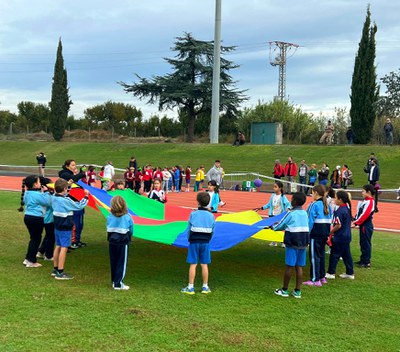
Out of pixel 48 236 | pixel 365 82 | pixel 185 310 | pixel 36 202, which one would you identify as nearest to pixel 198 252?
pixel 185 310

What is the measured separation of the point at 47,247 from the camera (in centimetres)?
821

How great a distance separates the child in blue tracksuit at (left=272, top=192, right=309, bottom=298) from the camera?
635cm

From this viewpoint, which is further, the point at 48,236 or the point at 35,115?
the point at 35,115

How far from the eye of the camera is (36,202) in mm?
7352

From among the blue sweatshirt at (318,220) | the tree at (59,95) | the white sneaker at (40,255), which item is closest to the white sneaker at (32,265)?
the white sneaker at (40,255)

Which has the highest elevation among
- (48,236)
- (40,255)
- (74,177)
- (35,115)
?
(35,115)

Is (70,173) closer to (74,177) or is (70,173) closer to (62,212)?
(74,177)

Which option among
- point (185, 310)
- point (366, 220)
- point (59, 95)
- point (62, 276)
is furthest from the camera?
point (59, 95)

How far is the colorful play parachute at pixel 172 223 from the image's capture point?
23.6ft

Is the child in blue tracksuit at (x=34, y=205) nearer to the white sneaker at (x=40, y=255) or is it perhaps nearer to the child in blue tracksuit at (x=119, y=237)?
the white sneaker at (x=40, y=255)

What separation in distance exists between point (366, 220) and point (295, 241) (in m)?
2.39

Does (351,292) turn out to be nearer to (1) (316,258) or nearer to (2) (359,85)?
(1) (316,258)

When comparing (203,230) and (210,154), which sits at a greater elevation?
(210,154)

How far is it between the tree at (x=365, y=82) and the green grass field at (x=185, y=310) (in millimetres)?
25141
